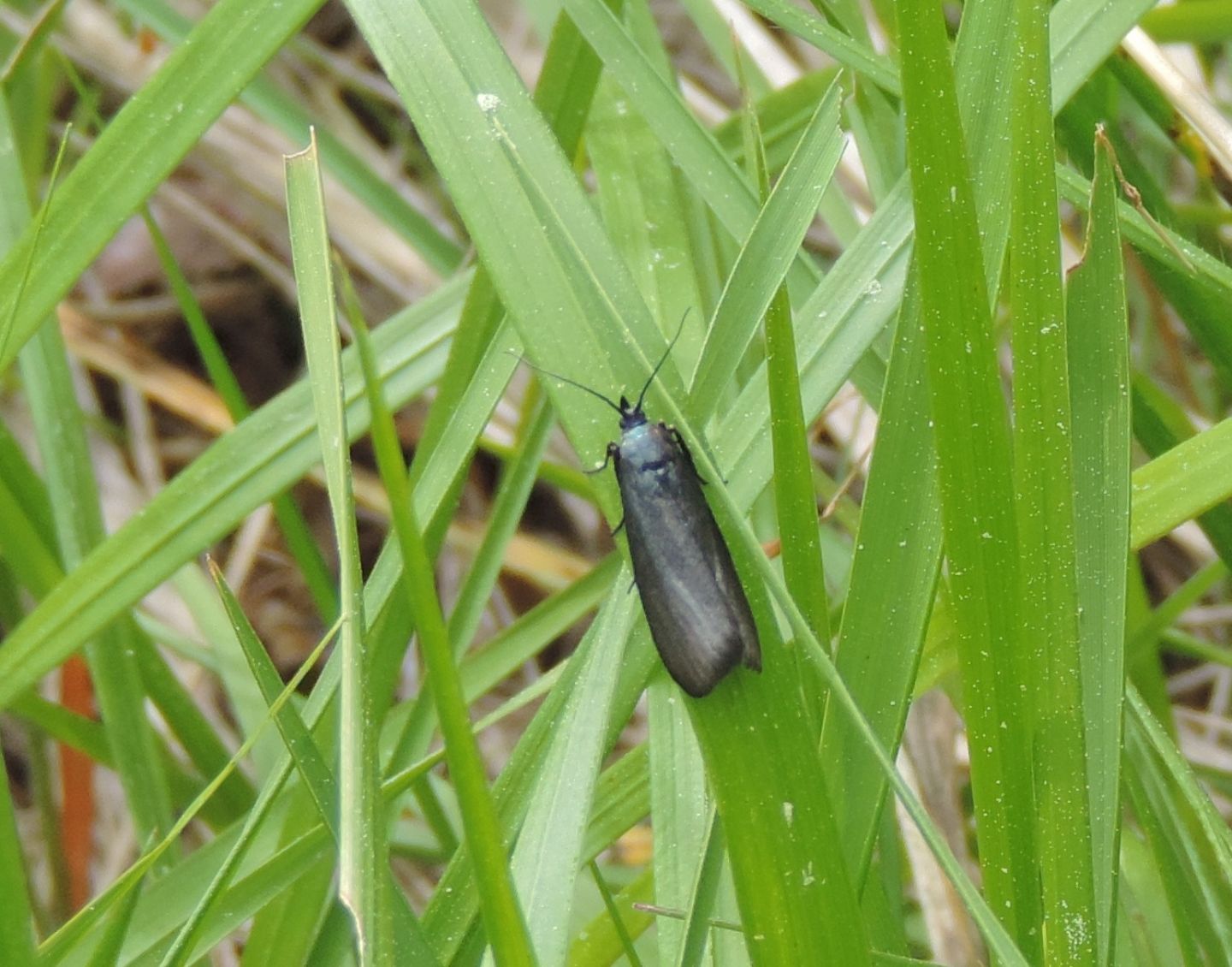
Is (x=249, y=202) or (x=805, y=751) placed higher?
(x=249, y=202)

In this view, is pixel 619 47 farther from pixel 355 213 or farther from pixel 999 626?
pixel 355 213

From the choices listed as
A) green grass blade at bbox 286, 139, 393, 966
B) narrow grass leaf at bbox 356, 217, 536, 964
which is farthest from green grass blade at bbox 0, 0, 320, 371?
narrow grass leaf at bbox 356, 217, 536, 964

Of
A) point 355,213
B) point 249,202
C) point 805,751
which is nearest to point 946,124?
point 805,751

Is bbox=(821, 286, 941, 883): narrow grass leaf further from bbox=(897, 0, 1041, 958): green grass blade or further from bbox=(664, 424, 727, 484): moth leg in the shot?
bbox=(664, 424, 727, 484): moth leg

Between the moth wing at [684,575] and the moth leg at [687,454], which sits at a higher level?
the moth leg at [687,454]

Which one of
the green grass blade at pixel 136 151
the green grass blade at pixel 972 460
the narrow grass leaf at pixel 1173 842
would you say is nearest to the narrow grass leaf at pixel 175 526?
the green grass blade at pixel 136 151

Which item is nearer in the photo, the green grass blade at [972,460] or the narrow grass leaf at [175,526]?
the green grass blade at [972,460]

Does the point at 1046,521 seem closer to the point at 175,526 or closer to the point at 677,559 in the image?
the point at 677,559

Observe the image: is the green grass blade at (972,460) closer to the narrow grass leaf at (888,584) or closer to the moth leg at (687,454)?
the narrow grass leaf at (888,584)
